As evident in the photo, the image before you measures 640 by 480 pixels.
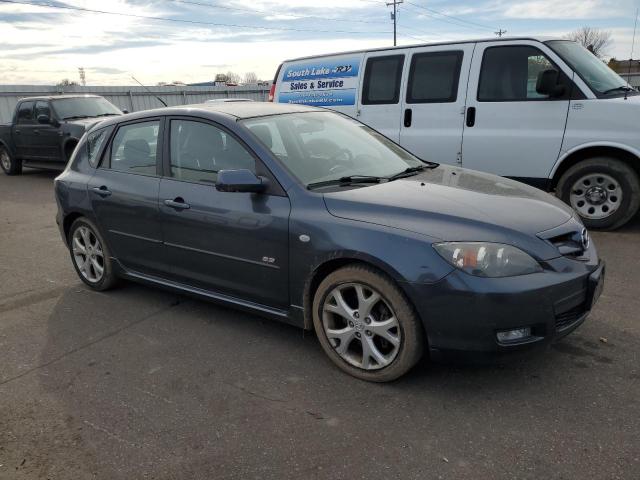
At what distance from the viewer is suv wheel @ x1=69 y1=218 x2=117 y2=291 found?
4.71 m

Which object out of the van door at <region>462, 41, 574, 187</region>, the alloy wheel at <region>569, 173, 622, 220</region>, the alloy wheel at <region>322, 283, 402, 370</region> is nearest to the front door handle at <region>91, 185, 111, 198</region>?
the alloy wheel at <region>322, 283, 402, 370</region>

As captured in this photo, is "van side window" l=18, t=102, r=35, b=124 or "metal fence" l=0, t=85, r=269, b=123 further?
"metal fence" l=0, t=85, r=269, b=123

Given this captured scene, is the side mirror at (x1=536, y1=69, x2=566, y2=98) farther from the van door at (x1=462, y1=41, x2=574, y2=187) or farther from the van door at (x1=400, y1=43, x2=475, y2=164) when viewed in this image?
the van door at (x1=400, y1=43, x2=475, y2=164)

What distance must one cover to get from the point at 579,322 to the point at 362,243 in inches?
50.6

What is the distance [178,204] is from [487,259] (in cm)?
220

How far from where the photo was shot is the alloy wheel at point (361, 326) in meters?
3.04

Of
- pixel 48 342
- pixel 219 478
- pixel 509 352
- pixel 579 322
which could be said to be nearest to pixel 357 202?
pixel 509 352

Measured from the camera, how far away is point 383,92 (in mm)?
7316

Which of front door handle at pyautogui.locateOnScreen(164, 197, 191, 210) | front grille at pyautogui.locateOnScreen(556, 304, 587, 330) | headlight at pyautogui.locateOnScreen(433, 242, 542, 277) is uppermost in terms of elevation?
front door handle at pyautogui.locateOnScreen(164, 197, 191, 210)

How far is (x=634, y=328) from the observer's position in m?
3.66

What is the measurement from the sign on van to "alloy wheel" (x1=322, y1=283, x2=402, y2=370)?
16.3 feet

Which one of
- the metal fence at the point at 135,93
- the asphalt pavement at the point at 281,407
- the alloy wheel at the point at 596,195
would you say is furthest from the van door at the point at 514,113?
the metal fence at the point at 135,93

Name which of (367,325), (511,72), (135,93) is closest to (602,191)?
(511,72)

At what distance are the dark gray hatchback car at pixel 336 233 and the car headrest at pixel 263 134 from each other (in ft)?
0.04
